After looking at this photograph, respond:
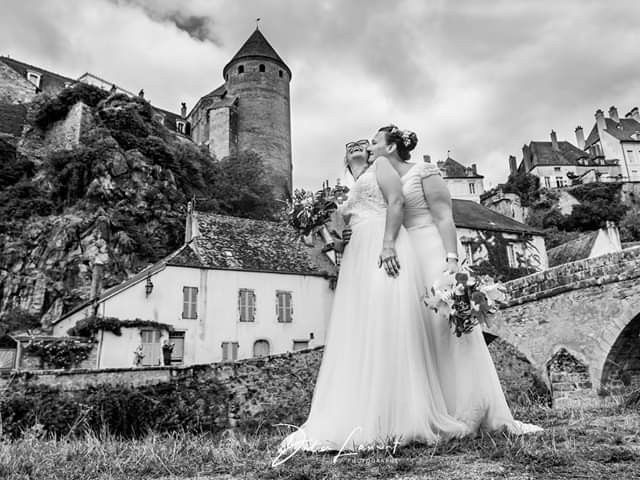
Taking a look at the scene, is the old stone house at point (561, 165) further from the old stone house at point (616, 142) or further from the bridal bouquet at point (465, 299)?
the bridal bouquet at point (465, 299)

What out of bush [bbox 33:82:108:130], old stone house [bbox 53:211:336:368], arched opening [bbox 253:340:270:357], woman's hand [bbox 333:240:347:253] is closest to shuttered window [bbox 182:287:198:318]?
old stone house [bbox 53:211:336:368]

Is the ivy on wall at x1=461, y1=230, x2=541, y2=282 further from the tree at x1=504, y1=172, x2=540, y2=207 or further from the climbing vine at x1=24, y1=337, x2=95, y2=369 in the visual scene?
the tree at x1=504, y1=172, x2=540, y2=207

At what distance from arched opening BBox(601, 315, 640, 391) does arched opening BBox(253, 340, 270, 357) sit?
1224cm

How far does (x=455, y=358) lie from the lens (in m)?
3.76

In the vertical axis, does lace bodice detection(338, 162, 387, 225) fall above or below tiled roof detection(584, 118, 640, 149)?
below

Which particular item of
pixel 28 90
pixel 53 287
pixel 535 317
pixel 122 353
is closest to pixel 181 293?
pixel 122 353

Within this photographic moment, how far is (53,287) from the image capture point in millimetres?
25094

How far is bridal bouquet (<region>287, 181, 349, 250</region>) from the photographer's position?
466cm

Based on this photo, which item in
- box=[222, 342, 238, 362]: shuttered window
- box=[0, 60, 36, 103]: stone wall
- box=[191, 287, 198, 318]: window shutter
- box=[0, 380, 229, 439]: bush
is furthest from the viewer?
box=[0, 60, 36, 103]: stone wall

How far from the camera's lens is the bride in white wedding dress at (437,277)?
3.61 meters

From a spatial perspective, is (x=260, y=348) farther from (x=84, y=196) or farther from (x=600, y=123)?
(x=600, y=123)

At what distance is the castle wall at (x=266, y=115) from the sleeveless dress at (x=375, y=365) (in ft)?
142

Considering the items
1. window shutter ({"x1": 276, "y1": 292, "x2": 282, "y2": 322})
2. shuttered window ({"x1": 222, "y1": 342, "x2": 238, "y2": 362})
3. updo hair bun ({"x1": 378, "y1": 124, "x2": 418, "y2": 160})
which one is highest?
window shutter ({"x1": 276, "y1": 292, "x2": 282, "y2": 322})

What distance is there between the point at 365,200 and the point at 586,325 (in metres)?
9.51
